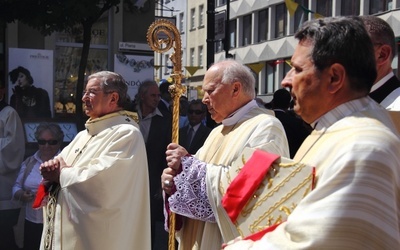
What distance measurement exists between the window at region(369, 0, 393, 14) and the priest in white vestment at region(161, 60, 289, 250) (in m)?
25.3

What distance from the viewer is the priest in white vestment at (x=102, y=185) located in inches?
205

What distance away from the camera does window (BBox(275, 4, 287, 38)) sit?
3701cm

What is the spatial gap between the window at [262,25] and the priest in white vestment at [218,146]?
3547 centimetres

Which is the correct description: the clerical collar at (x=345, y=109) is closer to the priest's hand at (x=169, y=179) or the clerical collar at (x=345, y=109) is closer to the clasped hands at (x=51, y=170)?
the priest's hand at (x=169, y=179)

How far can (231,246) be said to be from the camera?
2.36m

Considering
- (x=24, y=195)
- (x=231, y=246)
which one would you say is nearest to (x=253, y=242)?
(x=231, y=246)

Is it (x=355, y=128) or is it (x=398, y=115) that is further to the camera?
(x=398, y=115)

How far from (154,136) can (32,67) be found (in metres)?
2.25

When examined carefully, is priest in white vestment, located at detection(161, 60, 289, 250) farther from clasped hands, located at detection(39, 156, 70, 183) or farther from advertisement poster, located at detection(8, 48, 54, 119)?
advertisement poster, located at detection(8, 48, 54, 119)

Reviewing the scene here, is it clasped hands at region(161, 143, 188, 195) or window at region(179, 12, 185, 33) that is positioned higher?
window at region(179, 12, 185, 33)

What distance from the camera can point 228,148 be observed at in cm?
420

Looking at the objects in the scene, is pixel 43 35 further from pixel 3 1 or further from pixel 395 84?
pixel 395 84

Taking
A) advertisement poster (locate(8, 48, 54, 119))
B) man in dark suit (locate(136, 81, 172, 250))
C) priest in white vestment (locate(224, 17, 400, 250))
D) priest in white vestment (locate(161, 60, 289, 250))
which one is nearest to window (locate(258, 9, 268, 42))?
advertisement poster (locate(8, 48, 54, 119))

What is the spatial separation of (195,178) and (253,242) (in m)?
1.67
